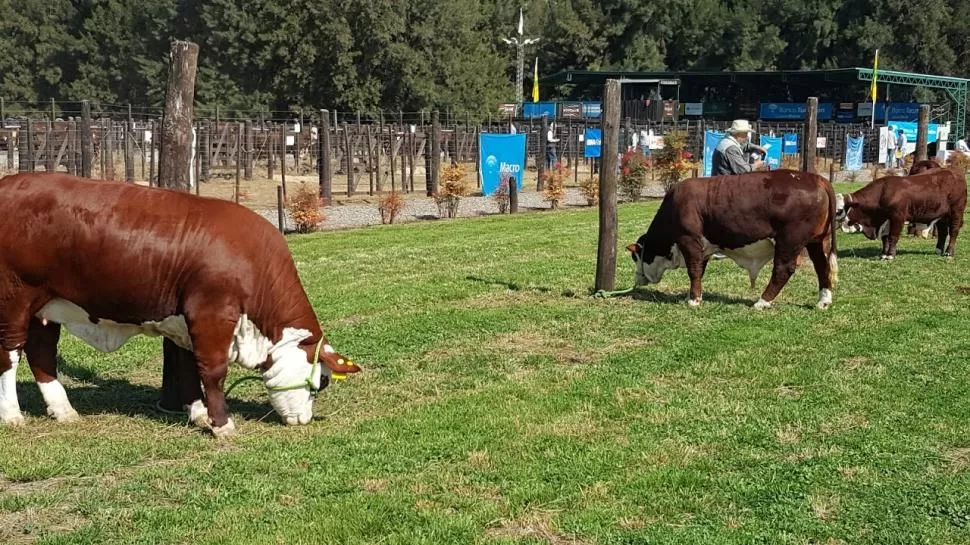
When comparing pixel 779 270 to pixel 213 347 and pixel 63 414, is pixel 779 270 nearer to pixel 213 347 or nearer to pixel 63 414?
A: pixel 213 347

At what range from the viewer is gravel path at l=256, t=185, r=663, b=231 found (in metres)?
22.9

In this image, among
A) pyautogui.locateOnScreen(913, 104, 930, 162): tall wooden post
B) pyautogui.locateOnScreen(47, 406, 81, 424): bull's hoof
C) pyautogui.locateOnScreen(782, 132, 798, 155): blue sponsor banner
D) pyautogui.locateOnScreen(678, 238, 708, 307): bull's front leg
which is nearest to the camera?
pyautogui.locateOnScreen(47, 406, 81, 424): bull's hoof

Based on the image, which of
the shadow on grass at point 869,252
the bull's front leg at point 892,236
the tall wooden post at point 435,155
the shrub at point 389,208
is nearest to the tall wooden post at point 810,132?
the shadow on grass at point 869,252

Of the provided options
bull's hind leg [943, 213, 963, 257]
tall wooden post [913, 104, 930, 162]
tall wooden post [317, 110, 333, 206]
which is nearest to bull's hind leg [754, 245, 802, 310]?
bull's hind leg [943, 213, 963, 257]

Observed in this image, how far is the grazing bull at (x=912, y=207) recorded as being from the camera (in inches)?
586

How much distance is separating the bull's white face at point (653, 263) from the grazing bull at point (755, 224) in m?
0.03

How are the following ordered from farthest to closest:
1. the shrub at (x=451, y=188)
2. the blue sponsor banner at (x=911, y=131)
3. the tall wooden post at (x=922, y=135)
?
the blue sponsor banner at (x=911, y=131) → the shrub at (x=451, y=188) → the tall wooden post at (x=922, y=135)

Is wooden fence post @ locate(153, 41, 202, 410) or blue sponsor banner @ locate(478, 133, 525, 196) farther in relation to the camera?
blue sponsor banner @ locate(478, 133, 525, 196)

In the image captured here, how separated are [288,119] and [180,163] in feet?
164

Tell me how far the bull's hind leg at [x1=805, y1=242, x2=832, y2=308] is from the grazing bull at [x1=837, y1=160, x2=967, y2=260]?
14.5ft

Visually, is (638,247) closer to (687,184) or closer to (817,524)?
(687,184)

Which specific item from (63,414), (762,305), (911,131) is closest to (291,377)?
(63,414)

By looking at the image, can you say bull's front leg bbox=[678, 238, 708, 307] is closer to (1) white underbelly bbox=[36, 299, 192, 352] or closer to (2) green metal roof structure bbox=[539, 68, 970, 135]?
(1) white underbelly bbox=[36, 299, 192, 352]

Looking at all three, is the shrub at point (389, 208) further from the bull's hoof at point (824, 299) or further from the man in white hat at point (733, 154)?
the bull's hoof at point (824, 299)
